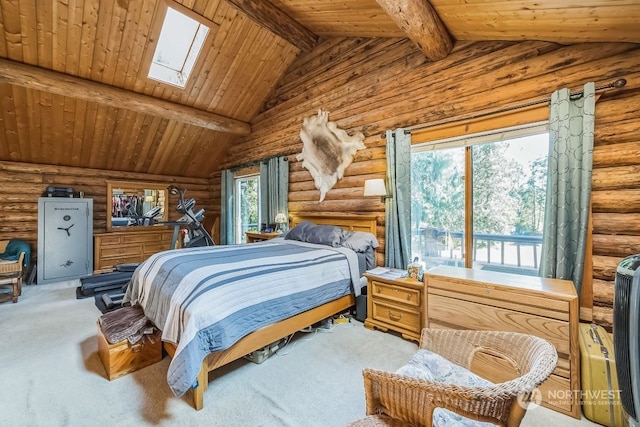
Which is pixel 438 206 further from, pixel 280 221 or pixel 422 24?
pixel 280 221

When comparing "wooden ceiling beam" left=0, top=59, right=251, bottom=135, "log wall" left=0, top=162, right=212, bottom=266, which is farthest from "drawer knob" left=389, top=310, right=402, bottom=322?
"log wall" left=0, top=162, right=212, bottom=266

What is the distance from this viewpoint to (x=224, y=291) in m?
2.04

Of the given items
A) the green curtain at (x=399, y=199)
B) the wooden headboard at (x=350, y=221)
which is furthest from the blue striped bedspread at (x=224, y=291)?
the wooden headboard at (x=350, y=221)

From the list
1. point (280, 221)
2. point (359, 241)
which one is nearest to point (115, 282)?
point (280, 221)

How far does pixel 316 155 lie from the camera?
4.66 metres

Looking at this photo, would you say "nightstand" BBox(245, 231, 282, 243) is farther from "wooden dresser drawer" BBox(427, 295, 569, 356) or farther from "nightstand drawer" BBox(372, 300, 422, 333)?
"wooden dresser drawer" BBox(427, 295, 569, 356)

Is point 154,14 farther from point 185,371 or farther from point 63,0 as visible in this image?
point 185,371

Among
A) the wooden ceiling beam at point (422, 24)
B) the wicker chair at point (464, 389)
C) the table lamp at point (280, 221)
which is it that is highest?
the wooden ceiling beam at point (422, 24)

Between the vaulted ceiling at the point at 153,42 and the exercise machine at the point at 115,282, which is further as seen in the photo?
the exercise machine at the point at 115,282

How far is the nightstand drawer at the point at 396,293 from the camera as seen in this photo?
278 cm

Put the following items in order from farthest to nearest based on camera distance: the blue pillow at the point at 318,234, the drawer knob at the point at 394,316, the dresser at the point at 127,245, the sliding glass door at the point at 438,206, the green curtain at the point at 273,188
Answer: the dresser at the point at 127,245
the green curtain at the point at 273,188
the blue pillow at the point at 318,234
the sliding glass door at the point at 438,206
the drawer knob at the point at 394,316

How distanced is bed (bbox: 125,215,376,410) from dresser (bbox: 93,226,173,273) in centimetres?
370

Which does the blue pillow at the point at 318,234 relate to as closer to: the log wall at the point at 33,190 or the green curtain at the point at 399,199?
the green curtain at the point at 399,199

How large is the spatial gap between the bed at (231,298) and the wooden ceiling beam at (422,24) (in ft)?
7.81
